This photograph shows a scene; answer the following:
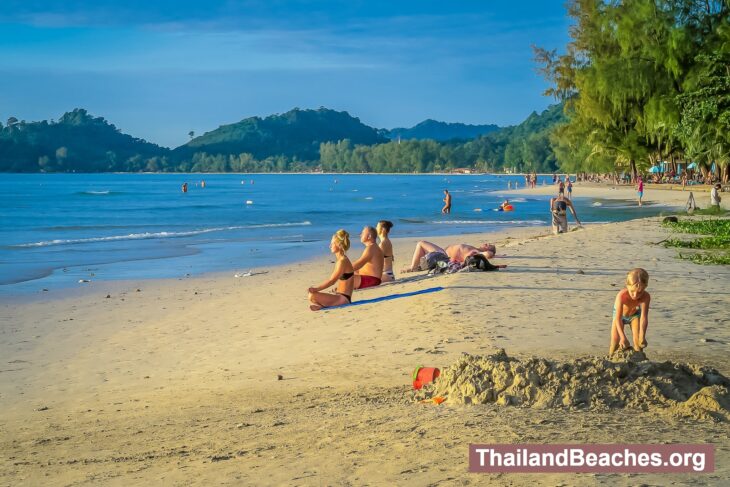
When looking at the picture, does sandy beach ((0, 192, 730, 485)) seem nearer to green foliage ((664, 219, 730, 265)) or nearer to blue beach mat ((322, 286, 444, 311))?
blue beach mat ((322, 286, 444, 311))

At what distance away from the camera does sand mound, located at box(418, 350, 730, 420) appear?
5.85 meters

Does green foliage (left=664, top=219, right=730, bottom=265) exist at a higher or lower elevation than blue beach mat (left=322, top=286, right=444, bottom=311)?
higher

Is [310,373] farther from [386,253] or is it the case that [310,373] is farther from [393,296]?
[386,253]

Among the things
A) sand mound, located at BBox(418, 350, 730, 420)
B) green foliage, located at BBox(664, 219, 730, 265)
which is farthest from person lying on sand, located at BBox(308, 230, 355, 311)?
green foliage, located at BBox(664, 219, 730, 265)

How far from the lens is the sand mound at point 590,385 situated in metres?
5.85

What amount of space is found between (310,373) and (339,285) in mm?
4171

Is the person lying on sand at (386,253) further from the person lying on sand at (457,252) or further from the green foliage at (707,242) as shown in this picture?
the green foliage at (707,242)

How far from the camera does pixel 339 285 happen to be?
40.2ft

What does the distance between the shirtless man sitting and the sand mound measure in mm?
7071

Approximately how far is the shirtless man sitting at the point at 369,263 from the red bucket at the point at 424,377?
259 inches

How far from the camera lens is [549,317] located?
9906 millimetres

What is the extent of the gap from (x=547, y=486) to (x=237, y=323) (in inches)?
307

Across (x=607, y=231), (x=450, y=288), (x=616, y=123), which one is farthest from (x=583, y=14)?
(x=450, y=288)

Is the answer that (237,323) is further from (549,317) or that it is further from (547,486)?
(547,486)
